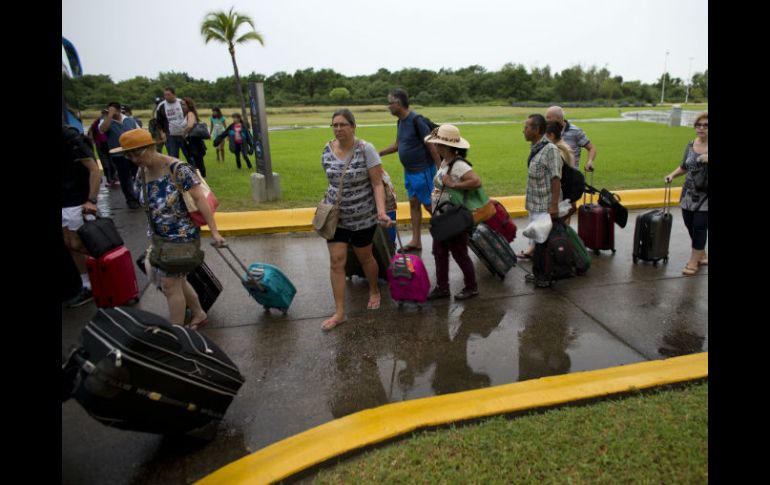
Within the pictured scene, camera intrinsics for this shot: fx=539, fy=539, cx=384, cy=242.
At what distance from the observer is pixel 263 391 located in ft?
12.3

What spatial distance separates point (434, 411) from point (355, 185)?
6.43ft

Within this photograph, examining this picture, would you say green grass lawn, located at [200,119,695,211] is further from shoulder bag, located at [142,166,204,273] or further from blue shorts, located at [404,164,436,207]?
shoulder bag, located at [142,166,204,273]

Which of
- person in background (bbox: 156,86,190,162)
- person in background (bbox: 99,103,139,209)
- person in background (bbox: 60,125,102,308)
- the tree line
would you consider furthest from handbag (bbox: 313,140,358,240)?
the tree line

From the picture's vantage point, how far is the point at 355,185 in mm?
4430

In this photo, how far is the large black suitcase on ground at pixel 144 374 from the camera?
8.24ft

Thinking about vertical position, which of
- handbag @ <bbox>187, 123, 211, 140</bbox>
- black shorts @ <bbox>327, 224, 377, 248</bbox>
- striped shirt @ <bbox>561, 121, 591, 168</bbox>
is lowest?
black shorts @ <bbox>327, 224, 377, 248</bbox>

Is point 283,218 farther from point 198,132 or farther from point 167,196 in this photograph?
point 198,132

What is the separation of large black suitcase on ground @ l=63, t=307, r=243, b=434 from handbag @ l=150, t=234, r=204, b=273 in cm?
118

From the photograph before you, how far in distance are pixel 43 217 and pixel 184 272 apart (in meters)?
2.73

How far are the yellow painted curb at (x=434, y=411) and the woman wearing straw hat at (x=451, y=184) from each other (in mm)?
1635

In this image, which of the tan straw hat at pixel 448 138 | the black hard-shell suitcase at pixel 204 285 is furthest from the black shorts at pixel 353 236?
the black hard-shell suitcase at pixel 204 285

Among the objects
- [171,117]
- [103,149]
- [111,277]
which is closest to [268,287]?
[111,277]

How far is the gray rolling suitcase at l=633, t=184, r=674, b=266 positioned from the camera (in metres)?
6.00
